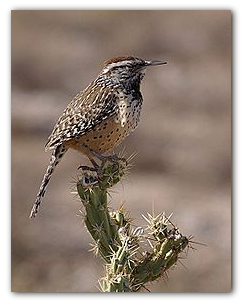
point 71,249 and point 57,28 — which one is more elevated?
point 57,28

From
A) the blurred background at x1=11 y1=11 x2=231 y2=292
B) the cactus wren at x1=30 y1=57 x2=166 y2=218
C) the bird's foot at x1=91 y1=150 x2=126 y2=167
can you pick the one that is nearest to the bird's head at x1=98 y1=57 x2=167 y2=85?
the cactus wren at x1=30 y1=57 x2=166 y2=218

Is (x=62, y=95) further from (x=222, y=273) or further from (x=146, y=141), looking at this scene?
(x=222, y=273)

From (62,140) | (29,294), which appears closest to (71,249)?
(29,294)

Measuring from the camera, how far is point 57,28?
566 cm

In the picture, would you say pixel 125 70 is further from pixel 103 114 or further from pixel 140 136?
pixel 140 136

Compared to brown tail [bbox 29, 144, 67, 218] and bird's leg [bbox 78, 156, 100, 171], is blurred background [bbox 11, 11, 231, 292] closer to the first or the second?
brown tail [bbox 29, 144, 67, 218]

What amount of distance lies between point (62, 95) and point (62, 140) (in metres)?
0.70

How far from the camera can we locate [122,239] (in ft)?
16.5

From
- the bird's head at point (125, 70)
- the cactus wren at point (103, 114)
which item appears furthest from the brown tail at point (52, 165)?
the bird's head at point (125, 70)

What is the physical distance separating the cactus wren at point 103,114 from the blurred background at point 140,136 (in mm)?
424

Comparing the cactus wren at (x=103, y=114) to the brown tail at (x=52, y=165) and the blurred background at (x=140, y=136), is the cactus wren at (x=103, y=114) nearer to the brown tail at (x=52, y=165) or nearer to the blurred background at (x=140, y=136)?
the brown tail at (x=52, y=165)
